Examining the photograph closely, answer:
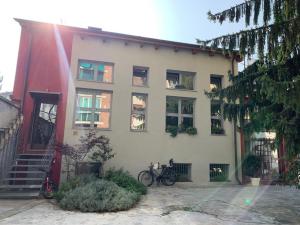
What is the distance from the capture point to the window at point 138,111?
454 inches

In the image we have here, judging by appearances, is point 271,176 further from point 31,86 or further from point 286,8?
point 31,86

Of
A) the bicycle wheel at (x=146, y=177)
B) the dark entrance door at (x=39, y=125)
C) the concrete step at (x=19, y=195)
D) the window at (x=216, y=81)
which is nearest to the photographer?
the concrete step at (x=19, y=195)

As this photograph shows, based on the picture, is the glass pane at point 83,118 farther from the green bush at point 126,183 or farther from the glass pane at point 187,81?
the glass pane at point 187,81

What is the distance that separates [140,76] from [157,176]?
184 inches

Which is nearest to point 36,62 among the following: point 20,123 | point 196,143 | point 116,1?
point 20,123

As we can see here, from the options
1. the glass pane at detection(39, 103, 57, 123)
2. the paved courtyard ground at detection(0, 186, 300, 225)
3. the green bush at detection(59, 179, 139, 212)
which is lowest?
the paved courtyard ground at detection(0, 186, 300, 225)

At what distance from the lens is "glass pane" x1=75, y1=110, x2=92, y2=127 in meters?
10.9

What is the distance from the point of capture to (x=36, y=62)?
430 inches

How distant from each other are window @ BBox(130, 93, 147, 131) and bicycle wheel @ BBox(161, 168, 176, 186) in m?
2.17

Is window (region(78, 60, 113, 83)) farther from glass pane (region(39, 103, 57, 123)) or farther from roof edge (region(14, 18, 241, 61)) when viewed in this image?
glass pane (region(39, 103, 57, 123))

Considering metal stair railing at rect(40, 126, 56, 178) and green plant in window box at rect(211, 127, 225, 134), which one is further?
green plant in window box at rect(211, 127, 225, 134)

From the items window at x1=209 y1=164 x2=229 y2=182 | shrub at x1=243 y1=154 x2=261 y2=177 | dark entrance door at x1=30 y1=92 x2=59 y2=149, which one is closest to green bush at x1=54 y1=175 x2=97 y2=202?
dark entrance door at x1=30 y1=92 x2=59 y2=149

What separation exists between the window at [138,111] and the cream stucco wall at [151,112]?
0.82ft

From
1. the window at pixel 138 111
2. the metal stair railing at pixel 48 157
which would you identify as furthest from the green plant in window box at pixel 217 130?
the metal stair railing at pixel 48 157
